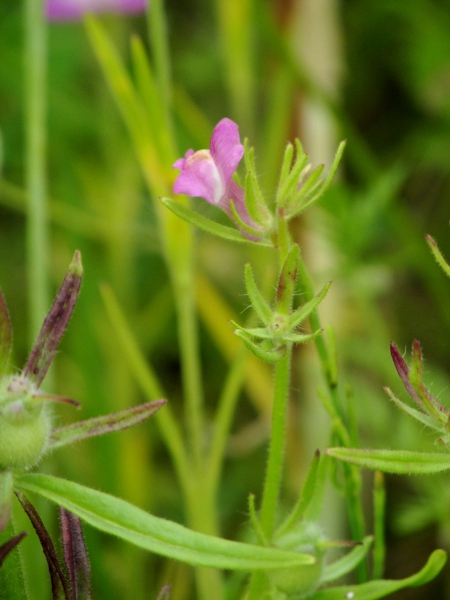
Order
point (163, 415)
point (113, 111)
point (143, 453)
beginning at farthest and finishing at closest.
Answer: point (113, 111), point (143, 453), point (163, 415)

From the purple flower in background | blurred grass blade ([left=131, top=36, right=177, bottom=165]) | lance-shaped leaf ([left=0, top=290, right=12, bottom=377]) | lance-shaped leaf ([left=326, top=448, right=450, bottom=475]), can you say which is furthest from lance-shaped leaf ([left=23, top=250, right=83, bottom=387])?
the purple flower in background

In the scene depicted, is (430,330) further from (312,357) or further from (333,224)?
(333,224)

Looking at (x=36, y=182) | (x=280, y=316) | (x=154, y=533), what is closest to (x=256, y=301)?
(x=280, y=316)

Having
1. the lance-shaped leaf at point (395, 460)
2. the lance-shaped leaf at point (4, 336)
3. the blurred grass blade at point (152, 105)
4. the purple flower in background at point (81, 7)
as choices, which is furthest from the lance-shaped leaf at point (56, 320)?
the purple flower in background at point (81, 7)

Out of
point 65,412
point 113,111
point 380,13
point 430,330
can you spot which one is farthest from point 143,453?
point 380,13

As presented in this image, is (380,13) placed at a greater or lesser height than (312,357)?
greater

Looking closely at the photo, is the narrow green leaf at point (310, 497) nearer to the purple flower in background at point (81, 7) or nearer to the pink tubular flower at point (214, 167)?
the pink tubular flower at point (214, 167)
